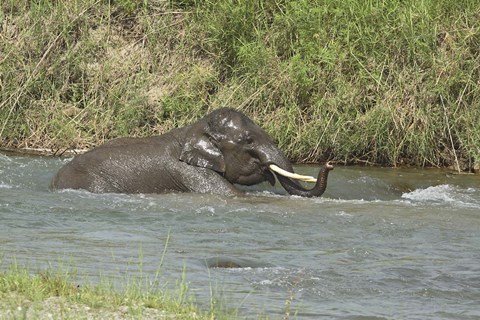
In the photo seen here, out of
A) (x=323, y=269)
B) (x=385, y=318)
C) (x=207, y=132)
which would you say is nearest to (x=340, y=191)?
(x=207, y=132)

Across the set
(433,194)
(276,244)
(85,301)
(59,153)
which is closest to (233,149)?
(433,194)

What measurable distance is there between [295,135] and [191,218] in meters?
5.66

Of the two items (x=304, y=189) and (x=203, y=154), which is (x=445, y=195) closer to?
(x=304, y=189)

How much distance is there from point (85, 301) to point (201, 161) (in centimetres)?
643

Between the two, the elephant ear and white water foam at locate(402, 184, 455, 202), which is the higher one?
the elephant ear

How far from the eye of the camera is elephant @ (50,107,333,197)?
13.0m

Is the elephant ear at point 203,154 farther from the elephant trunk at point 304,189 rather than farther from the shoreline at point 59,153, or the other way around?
the shoreline at point 59,153

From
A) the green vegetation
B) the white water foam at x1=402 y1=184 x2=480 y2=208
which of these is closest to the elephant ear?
the white water foam at x1=402 y1=184 x2=480 y2=208

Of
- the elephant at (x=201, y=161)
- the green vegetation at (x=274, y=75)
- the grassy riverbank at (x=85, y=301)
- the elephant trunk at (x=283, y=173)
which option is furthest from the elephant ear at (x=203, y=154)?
the grassy riverbank at (x=85, y=301)

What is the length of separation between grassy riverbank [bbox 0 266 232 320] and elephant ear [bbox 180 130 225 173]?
5861 mm

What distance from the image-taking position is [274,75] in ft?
55.3

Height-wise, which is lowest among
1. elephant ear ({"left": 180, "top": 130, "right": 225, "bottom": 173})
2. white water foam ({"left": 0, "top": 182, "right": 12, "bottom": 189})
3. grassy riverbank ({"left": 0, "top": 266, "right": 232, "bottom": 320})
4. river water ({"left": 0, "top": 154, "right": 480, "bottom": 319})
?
white water foam ({"left": 0, "top": 182, "right": 12, "bottom": 189})

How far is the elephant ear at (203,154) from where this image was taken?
1324cm

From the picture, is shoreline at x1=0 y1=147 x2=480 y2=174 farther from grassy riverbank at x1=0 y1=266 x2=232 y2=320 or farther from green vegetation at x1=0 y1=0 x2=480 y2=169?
grassy riverbank at x1=0 y1=266 x2=232 y2=320
